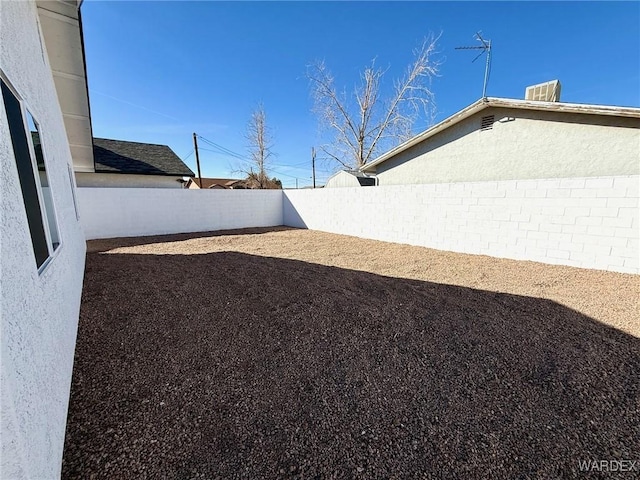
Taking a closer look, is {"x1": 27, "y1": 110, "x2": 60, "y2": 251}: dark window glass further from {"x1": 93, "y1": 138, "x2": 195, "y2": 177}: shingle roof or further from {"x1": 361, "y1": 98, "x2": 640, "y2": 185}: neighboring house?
{"x1": 93, "y1": 138, "x2": 195, "y2": 177}: shingle roof

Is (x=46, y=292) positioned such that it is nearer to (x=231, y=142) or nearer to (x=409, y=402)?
(x=409, y=402)

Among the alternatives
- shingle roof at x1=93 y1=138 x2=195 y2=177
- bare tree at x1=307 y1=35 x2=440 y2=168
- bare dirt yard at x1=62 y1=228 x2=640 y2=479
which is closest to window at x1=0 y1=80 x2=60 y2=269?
bare dirt yard at x1=62 y1=228 x2=640 y2=479

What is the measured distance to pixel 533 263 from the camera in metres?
4.84

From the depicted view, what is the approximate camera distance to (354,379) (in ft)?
6.34

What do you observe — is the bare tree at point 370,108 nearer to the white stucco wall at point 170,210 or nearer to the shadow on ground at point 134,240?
the white stucco wall at point 170,210

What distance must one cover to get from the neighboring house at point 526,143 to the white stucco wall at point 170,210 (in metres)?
6.46

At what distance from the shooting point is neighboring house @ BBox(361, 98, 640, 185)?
546cm

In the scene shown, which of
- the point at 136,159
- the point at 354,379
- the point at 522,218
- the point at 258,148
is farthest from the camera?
the point at 258,148

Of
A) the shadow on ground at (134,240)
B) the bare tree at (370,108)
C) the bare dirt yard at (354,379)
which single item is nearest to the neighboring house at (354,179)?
the bare tree at (370,108)

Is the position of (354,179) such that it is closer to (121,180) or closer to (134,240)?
(134,240)

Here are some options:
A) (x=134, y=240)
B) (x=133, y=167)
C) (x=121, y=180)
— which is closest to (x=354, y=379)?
(x=134, y=240)

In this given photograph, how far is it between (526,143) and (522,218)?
3.06m

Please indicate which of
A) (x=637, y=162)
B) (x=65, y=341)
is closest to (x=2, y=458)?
(x=65, y=341)

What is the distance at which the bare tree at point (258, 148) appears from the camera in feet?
62.8
